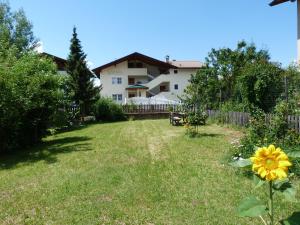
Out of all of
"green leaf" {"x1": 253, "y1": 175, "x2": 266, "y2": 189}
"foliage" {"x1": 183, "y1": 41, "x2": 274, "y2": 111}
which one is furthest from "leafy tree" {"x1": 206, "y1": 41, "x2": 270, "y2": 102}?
"green leaf" {"x1": 253, "y1": 175, "x2": 266, "y2": 189}

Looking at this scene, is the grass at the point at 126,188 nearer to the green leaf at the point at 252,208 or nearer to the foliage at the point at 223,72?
the green leaf at the point at 252,208

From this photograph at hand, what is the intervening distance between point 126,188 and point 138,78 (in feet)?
148

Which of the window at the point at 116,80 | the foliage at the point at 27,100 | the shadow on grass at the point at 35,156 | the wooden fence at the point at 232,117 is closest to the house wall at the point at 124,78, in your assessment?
the window at the point at 116,80

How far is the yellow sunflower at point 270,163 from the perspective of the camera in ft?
7.18

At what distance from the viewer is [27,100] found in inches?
531

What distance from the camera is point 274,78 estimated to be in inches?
608

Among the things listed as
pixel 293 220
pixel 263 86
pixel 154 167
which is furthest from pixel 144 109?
pixel 293 220

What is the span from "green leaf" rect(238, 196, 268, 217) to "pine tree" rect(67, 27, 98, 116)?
26919mm

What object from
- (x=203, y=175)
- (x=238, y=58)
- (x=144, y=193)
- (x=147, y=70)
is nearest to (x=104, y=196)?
(x=144, y=193)

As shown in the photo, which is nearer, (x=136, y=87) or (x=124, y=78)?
(x=136, y=87)

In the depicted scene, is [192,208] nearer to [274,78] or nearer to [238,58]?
[274,78]

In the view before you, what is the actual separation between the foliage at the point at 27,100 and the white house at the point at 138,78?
32.0 meters

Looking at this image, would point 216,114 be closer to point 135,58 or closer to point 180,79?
point 180,79

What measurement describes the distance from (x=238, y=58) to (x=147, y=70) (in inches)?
827
